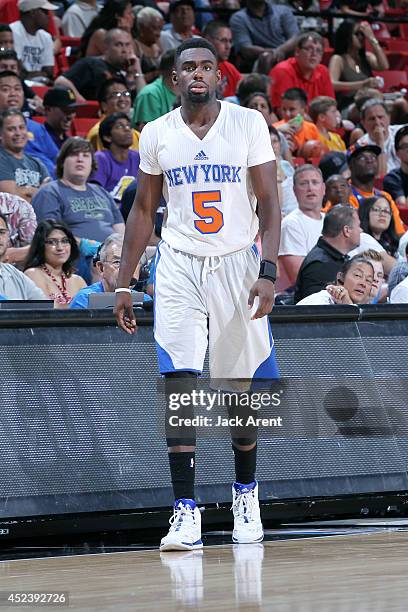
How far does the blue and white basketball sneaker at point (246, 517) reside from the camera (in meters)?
5.42

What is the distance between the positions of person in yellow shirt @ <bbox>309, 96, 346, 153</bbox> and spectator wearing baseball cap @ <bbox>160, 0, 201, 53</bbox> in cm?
181

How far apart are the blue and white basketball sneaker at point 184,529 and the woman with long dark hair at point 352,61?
10214 mm

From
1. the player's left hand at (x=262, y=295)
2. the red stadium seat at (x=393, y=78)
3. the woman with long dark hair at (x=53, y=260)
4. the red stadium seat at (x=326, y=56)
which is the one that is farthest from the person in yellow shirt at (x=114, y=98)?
the player's left hand at (x=262, y=295)

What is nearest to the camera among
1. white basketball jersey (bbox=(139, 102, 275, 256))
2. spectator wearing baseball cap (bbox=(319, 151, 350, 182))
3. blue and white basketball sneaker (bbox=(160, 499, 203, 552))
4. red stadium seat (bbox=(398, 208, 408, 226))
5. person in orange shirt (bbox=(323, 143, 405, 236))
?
blue and white basketball sneaker (bbox=(160, 499, 203, 552))

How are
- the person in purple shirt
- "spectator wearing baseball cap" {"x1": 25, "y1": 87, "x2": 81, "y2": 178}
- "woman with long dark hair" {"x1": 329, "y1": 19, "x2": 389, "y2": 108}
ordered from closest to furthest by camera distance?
the person in purple shirt < "spectator wearing baseball cap" {"x1": 25, "y1": 87, "x2": 81, "y2": 178} < "woman with long dark hair" {"x1": 329, "y1": 19, "x2": 389, "y2": 108}

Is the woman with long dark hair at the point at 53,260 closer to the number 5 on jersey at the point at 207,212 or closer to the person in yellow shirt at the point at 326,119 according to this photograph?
the number 5 on jersey at the point at 207,212

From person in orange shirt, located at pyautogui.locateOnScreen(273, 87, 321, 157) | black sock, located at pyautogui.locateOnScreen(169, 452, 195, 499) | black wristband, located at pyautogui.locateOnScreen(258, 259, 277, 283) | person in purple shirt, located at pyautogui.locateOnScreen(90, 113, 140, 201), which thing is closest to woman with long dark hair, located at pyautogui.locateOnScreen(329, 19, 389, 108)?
person in orange shirt, located at pyautogui.locateOnScreen(273, 87, 321, 157)

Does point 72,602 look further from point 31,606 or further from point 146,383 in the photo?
point 146,383

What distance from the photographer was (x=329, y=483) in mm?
6203

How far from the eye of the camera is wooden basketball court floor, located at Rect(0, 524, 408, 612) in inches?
148

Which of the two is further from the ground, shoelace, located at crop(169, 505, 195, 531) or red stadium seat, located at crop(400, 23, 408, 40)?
red stadium seat, located at crop(400, 23, 408, 40)

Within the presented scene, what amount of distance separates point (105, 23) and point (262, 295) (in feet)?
27.7

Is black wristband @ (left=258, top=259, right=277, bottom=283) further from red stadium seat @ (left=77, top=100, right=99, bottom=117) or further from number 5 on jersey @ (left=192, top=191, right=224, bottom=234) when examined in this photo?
red stadium seat @ (left=77, top=100, right=99, bottom=117)

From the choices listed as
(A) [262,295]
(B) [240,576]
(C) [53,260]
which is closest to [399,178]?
(C) [53,260]
